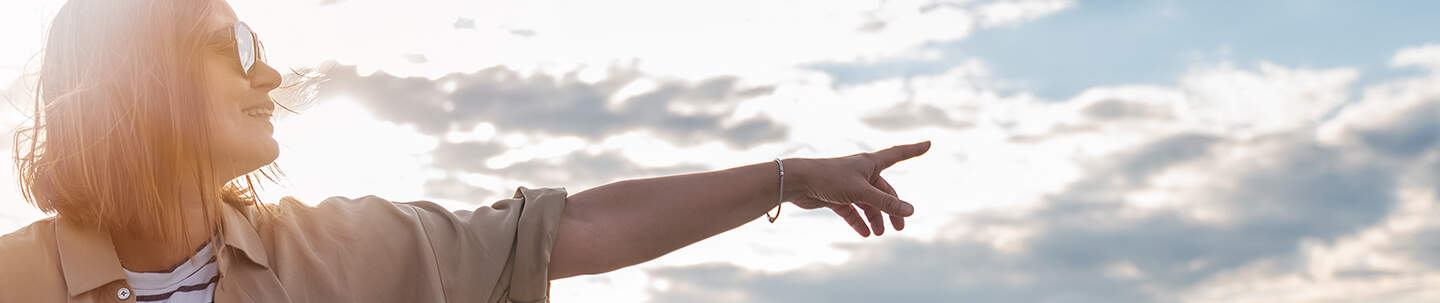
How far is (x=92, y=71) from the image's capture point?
254 cm

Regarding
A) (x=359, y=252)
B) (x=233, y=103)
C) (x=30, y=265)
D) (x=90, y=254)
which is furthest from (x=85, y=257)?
(x=359, y=252)

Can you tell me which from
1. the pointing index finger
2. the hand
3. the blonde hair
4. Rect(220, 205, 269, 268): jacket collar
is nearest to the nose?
the blonde hair

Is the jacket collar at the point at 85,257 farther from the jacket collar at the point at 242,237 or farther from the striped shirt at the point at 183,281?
the jacket collar at the point at 242,237

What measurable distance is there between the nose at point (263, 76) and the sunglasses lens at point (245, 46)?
0.05 ft

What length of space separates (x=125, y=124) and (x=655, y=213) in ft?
4.08

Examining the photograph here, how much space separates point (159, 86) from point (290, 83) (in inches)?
22.7

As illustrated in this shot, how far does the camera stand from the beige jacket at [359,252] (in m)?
2.53

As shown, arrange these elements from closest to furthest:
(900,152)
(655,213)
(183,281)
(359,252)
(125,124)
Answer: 1. (125,124)
2. (183,281)
3. (359,252)
4. (655,213)
5. (900,152)

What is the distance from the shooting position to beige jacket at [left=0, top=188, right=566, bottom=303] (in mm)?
2533

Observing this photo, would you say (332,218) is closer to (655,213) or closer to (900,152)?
(655,213)

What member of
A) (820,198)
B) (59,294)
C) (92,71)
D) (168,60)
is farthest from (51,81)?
(820,198)

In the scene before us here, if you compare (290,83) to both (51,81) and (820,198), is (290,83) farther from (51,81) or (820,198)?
(820,198)

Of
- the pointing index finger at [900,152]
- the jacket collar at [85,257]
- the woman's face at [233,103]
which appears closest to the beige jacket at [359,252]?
the jacket collar at [85,257]

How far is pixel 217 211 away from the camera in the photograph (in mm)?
2641
